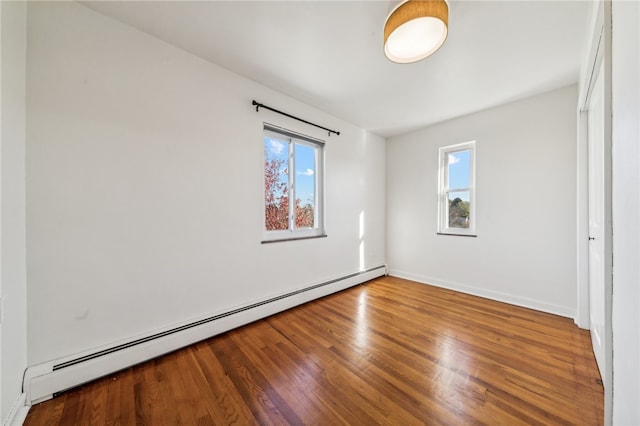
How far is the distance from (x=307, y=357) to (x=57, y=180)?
2.13 m

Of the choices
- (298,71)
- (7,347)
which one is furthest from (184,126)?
(7,347)

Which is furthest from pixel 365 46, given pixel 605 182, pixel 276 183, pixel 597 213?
pixel 597 213

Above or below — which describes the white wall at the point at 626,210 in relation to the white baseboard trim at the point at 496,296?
above

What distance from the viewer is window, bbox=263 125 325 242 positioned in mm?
2673

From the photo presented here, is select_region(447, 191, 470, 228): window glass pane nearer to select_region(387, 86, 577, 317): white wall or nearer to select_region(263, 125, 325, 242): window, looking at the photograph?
select_region(387, 86, 577, 317): white wall

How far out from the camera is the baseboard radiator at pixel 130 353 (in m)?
1.39

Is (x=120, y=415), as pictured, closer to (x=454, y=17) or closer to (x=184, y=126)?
(x=184, y=126)

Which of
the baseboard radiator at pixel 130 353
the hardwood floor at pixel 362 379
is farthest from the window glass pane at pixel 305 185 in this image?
the hardwood floor at pixel 362 379

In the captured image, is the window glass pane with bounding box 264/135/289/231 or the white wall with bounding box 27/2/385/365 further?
the window glass pane with bounding box 264/135/289/231

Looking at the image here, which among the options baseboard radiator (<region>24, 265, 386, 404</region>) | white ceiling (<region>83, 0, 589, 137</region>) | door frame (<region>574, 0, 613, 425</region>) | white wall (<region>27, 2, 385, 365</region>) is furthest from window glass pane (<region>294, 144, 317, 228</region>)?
door frame (<region>574, 0, 613, 425</region>)

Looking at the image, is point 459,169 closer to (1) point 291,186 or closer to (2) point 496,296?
(2) point 496,296

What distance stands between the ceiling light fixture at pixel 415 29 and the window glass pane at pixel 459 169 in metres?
2.19

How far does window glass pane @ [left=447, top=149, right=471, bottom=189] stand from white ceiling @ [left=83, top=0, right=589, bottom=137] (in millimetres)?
744

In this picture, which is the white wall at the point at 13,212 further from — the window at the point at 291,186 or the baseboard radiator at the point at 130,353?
the window at the point at 291,186
